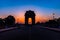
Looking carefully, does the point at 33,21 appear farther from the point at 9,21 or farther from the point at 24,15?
the point at 9,21

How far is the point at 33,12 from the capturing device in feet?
491

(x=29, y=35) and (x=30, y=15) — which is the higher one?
(x=30, y=15)

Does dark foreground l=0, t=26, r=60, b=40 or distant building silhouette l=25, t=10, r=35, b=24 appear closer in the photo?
dark foreground l=0, t=26, r=60, b=40

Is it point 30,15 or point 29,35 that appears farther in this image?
point 30,15

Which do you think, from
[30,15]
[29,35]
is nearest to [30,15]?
[30,15]

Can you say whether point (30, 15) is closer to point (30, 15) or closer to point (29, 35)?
point (30, 15)

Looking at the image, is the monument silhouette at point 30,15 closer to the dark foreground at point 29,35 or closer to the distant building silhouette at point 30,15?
the distant building silhouette at point 30,15

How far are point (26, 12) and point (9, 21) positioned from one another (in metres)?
48.1

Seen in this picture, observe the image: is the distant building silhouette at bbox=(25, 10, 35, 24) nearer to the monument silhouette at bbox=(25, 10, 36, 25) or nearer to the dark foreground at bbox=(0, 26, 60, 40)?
the monument silhouette at bbox=(25, 10, 36, 25)

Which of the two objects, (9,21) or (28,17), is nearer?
(9,21)

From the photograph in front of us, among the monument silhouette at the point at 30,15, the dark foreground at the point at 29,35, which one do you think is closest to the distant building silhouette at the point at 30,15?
the monument silhouette at the point at 30,15

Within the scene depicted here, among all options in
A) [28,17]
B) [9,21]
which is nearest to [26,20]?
[28,17]

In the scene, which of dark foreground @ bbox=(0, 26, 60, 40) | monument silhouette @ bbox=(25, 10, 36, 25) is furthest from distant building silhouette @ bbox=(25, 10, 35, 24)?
dark foreground @ bbox=(0, 26, 60, 40)

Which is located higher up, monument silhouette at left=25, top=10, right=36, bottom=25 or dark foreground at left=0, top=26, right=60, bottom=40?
monument silhouette at left=25, top=10, right=36, bottom=25
